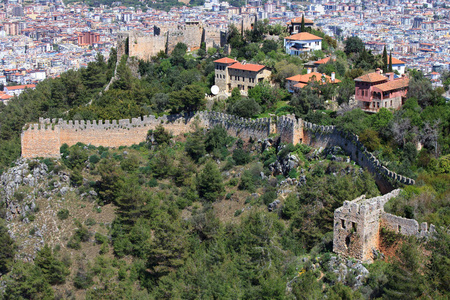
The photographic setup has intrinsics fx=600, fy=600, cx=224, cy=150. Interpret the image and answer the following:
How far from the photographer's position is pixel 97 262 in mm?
27125

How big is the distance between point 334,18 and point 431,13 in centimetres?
3021

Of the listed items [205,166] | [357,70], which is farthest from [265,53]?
[205,166]

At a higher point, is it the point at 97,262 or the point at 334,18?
the point at 334,18

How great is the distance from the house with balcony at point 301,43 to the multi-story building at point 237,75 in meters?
6.18

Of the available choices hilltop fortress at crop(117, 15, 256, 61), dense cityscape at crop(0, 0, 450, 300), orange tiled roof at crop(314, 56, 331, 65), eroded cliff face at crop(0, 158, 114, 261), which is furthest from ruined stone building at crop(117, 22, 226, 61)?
eroded cliff face at crop(0, 158, 114, 261)

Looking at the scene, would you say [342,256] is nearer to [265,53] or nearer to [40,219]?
[40,219]

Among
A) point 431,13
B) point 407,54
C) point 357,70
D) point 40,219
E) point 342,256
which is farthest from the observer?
point 431,13

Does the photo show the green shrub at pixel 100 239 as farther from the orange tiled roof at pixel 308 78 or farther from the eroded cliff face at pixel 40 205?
the orange tiled roof at pixel 308 78

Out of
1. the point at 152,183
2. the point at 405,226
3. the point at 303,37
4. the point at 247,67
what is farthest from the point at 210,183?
the point at 303,37

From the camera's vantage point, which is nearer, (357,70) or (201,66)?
(357,70)

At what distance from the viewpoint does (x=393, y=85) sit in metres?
31.9

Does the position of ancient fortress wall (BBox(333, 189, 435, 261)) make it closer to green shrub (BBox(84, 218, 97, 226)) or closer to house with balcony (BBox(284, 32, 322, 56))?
green shrub (BBox(84, 218, 97, 226))

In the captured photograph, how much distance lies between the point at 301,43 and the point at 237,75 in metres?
8.09

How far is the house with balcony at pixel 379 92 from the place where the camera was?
31.6 metres
